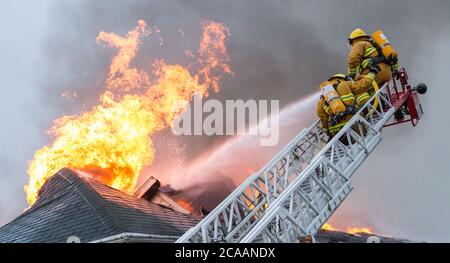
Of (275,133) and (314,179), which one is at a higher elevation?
(275,133)

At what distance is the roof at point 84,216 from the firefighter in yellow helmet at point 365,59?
533cm

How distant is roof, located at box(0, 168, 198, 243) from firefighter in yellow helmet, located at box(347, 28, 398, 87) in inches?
210

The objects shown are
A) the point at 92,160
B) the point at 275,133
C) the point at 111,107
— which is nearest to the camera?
the point at 92,160

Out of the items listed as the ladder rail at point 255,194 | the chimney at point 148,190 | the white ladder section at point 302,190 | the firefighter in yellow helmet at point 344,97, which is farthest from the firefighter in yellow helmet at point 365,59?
the chimney at point 148,190

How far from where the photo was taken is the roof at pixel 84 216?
780 centimetres

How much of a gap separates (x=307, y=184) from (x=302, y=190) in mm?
718

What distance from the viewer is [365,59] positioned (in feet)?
26.6

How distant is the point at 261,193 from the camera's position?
7.84m

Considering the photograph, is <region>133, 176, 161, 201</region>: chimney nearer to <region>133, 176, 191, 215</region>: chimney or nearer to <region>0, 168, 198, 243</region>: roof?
<region>133, 176, 191, 215</region>: chimney

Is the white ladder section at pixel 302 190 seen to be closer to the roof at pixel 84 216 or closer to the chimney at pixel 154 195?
the roof at pixel 84 216
